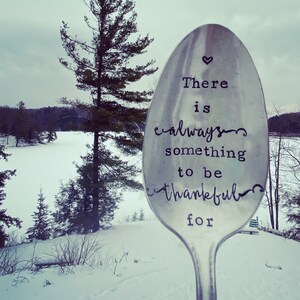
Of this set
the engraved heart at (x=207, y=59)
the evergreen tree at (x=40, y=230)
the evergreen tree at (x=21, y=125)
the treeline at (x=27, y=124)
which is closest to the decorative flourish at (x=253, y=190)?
the engraved heart at (x=207, y=59)

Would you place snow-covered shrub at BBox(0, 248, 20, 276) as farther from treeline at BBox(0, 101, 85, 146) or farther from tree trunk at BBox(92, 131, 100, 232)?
treeline at BBox(0, 101, 85, 146)

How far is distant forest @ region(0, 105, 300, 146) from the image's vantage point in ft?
39.0

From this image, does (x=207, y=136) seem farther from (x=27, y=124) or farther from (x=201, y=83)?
(x=27, y=124)

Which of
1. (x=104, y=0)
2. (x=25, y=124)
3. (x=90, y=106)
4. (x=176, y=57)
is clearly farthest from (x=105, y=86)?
(x=25, y=124)

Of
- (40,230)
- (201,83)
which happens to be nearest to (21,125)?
(40,230)

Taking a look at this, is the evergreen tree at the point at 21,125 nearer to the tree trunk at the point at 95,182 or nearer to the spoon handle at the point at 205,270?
the tree trunk at the point at 95,182

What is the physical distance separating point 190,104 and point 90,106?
10696mm

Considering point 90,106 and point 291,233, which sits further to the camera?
point 291,233

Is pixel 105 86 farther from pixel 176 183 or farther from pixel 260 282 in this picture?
pixel 176 183

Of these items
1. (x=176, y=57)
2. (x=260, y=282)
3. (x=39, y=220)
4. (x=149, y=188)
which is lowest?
(x=39, y=220)

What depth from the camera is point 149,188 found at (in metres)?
0.96

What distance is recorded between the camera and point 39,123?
4503 centimetres

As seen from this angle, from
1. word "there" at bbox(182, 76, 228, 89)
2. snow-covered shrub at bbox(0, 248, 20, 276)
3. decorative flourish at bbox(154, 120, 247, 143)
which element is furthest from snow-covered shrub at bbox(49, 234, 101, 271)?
word "there" at bbox(182, 76, 228, 89)

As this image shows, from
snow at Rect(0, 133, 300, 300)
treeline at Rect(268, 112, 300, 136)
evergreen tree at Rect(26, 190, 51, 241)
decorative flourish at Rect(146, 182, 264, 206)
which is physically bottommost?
evergreen tree at Rect(26, 190, 51, 241)
